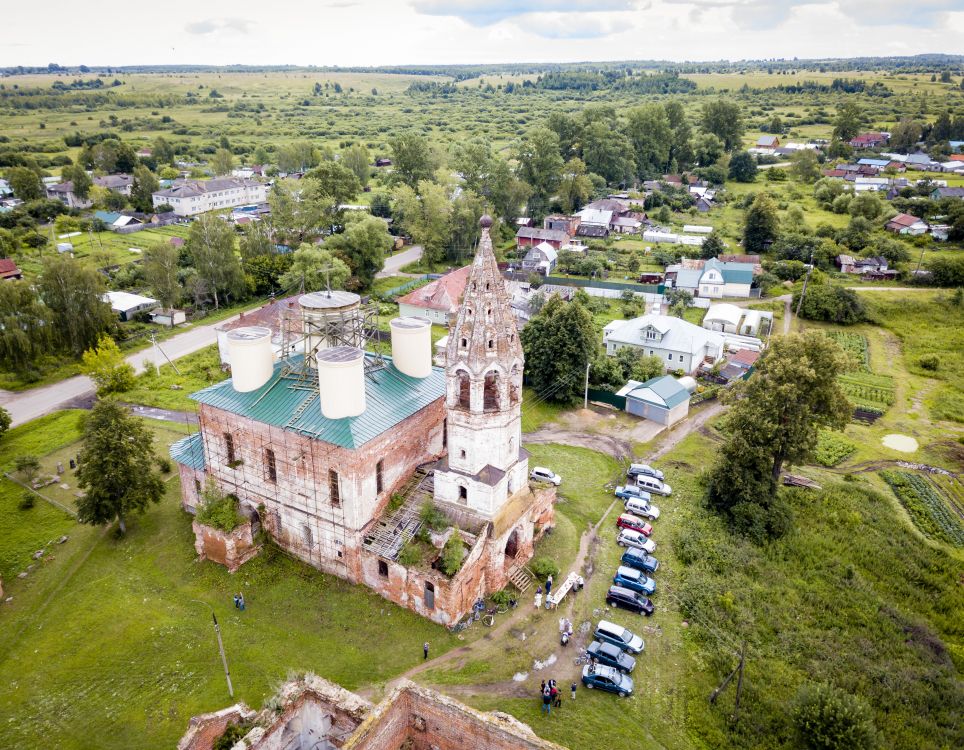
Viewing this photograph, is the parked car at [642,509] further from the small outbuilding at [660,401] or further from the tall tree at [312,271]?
the tall tree at [312,271]

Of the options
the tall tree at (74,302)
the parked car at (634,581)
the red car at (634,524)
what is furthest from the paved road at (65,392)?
the parked car at (634,581)

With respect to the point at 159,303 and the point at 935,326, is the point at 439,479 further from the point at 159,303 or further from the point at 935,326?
the point at 935,326

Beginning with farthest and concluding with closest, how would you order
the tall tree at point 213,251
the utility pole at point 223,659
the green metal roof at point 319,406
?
the tall tree at point 213,251 → the green metal roof at point 319,406 → the utility pole at point 223,659

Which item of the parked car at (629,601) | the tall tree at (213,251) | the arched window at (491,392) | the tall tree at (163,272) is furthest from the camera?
the tall tree at (213,251)

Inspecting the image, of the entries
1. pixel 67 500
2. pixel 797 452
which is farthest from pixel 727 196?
pixel 67 500

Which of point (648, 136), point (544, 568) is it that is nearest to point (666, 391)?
point (544, 568)
